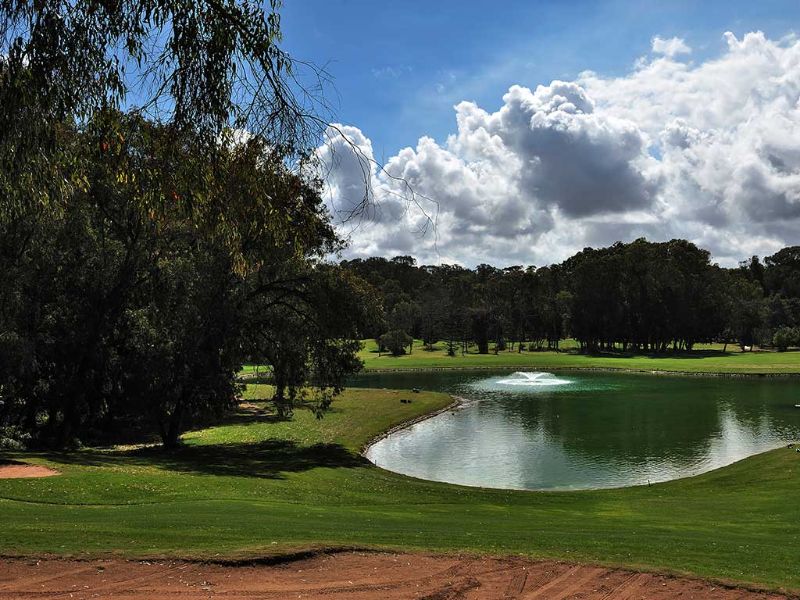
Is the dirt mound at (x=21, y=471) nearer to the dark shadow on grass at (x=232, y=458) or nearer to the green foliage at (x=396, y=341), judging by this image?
the dark shadow on grass at (x=232, y=458)

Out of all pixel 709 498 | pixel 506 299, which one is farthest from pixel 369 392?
pixel 506 299

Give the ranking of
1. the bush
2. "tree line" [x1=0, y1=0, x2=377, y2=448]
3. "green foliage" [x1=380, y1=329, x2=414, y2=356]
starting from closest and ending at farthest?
"tree line" [x1=0, y1=0, x2=377, y2=448] < the bush < "green foliage" [x1=380, y1=329, x2=414, y2=356]

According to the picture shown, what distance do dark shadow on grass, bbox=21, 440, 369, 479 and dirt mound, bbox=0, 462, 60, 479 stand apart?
5.94 feet

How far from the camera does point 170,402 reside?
91.5 feet

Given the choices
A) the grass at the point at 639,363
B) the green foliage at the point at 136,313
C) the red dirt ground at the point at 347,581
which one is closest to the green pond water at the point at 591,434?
the green foliage at the point at 136,313

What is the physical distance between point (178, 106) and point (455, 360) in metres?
94.4

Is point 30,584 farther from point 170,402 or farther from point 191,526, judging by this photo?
point 170,402

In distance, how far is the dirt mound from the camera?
696 inches

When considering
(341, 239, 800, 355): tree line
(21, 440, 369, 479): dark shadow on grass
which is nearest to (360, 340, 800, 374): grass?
(341, 239, 800, 355): tree line

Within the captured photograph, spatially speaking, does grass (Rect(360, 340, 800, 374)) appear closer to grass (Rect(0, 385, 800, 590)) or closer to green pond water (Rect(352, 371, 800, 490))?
green pond water (Rect(352, 371, 800, 490))

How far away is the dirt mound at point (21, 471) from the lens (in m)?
17.7

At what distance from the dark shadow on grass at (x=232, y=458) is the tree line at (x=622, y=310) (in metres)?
80.5

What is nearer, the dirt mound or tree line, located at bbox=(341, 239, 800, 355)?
the dirt mound

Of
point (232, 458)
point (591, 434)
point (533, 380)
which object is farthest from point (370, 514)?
point (533, 380)
